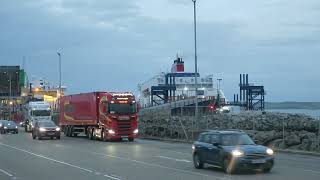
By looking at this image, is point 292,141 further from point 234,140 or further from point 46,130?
point 46,130

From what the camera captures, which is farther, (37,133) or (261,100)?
(261,100)

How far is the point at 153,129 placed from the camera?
53.2m

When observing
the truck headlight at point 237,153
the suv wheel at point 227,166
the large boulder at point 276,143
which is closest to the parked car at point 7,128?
the large boulder at point 276,143

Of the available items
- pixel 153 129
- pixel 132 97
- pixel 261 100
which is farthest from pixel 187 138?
pixel 261 100

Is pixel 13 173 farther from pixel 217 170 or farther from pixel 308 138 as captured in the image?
pixel 308 138

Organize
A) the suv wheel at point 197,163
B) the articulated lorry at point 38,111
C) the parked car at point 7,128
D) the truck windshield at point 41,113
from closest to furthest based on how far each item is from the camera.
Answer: the suv wheel at point 197,163 → the articulated lorry at point 38,111 → the truck windshield at point 41,113 → the parked car at point 7,128

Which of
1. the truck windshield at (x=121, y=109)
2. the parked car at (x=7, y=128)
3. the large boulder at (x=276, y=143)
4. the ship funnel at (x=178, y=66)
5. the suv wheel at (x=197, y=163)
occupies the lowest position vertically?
the parked car at (x=7, y=128)

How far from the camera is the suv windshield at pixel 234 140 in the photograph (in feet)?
65.6

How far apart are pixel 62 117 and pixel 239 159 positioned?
135 ft

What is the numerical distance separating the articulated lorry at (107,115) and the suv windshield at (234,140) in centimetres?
2393

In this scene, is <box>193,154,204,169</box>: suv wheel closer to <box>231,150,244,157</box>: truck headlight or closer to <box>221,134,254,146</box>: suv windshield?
<box>221,134,254,146</box>: suv windshield

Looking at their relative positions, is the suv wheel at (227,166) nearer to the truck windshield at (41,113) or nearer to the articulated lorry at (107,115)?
the articulated lorry at (107,115)

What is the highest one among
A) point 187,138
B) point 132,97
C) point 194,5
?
point 194,5

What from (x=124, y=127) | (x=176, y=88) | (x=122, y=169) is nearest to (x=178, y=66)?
(x=176, y=88)
